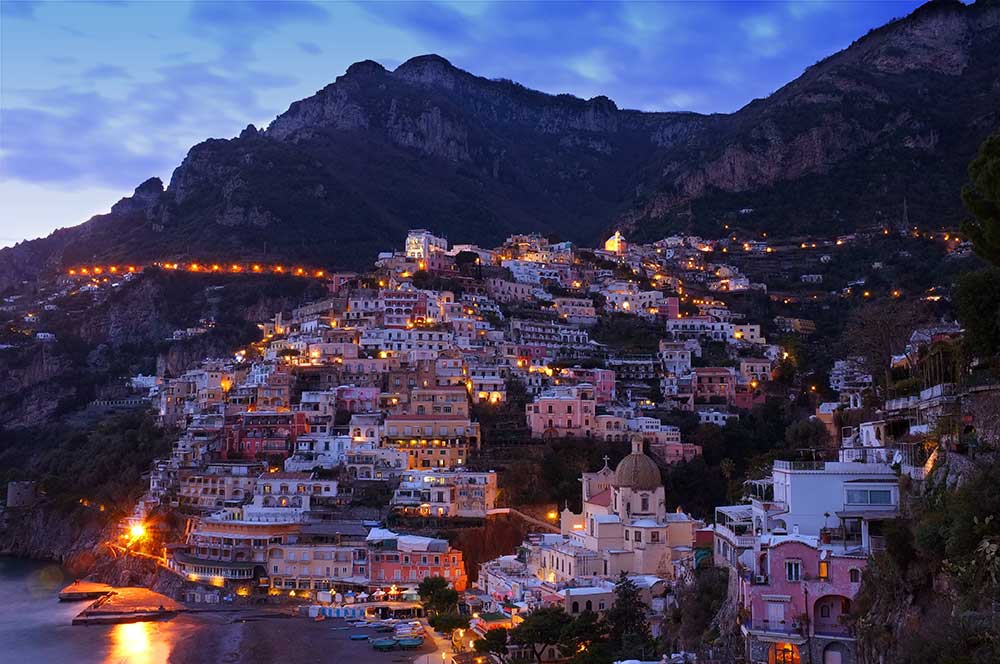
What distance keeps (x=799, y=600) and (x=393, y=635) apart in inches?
986

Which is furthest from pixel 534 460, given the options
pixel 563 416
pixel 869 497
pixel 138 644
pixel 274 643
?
pixel 869 497

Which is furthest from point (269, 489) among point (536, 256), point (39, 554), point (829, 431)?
point (536, 256)

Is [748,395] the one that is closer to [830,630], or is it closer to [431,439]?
[431,439]

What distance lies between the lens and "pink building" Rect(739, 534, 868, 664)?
29.4m

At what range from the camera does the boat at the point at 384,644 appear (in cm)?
4766

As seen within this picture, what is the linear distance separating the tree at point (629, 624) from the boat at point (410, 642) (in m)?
10.1

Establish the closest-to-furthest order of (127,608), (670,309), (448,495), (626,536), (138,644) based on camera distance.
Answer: (138,644)
(626,536)
(127,608)
(448,495)
(670,309)

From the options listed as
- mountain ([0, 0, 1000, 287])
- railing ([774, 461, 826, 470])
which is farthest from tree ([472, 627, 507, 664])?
mountain ([0, 0, 1000, 287])

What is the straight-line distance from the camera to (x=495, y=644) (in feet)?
139

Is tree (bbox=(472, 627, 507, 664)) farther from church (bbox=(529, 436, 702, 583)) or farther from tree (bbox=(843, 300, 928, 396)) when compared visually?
tree (bbox=(843, 300, 928, 396))

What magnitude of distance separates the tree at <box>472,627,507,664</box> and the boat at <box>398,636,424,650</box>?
5748 mm

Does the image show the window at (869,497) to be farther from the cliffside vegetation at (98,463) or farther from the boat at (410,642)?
the cliffside vegetation at (98,463)

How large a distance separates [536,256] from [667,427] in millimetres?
47372

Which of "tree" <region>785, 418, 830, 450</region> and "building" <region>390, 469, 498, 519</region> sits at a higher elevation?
"tree" <region>785, 418, 830, 450</region>
